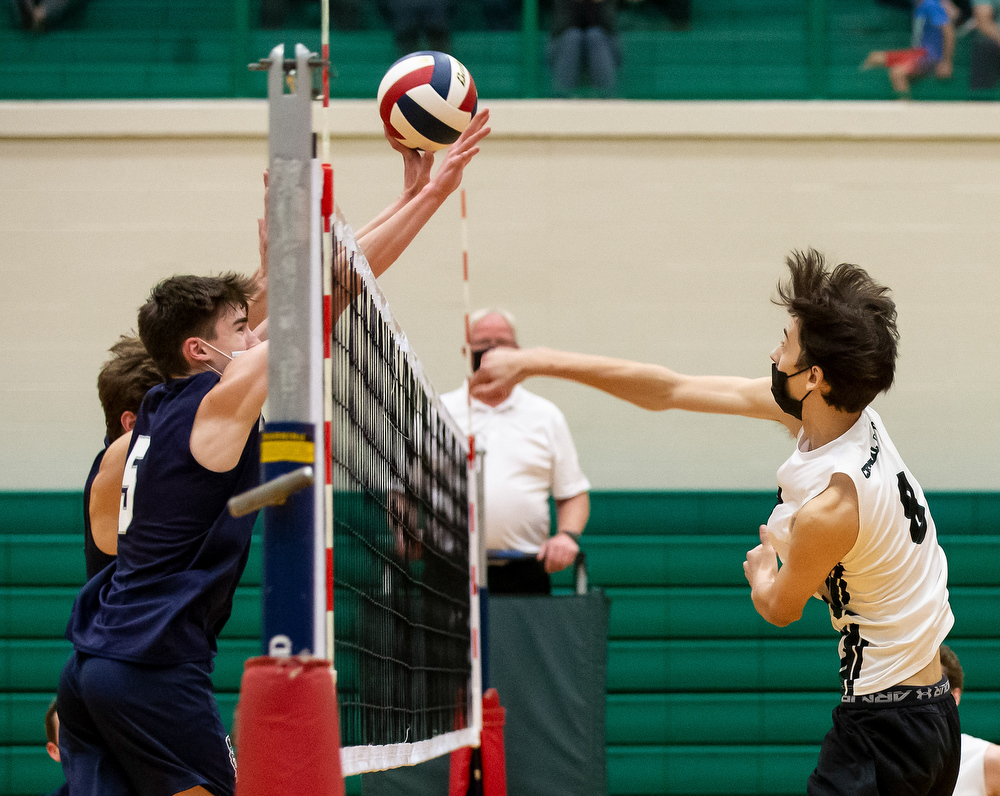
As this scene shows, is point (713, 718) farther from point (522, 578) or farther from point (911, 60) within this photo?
point (911, 60)

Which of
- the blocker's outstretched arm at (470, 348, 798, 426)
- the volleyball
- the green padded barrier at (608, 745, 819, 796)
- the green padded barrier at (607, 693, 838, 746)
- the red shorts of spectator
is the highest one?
the red shorts of spectator

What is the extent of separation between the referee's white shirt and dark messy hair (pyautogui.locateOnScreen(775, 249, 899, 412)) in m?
3.08

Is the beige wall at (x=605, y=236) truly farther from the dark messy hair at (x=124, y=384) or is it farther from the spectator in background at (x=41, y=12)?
the dark messy hair at (x=124, y=384)

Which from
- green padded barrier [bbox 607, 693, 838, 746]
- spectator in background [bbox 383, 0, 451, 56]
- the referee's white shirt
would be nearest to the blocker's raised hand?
the referee's white shirt

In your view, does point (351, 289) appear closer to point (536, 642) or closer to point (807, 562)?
point (807, 562)

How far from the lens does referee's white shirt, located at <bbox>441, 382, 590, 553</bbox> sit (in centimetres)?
564

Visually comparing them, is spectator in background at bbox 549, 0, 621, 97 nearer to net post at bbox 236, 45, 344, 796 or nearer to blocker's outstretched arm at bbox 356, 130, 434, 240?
blocker's outstretched arm at bbox 356, 130, 434, 240

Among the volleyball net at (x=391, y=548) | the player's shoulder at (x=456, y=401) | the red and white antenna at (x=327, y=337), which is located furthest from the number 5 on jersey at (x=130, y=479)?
the player's shoulder at (x=456, y=401)

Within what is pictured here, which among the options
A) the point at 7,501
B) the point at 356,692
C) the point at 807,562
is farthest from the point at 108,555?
the point at 7,501

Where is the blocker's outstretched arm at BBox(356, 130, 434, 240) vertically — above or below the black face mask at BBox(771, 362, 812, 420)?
above

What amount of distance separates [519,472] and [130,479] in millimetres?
Result: 3068

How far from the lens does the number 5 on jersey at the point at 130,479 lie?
2768mm

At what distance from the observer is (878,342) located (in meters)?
2.60

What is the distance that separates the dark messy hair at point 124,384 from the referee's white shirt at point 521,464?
7.32 feet
